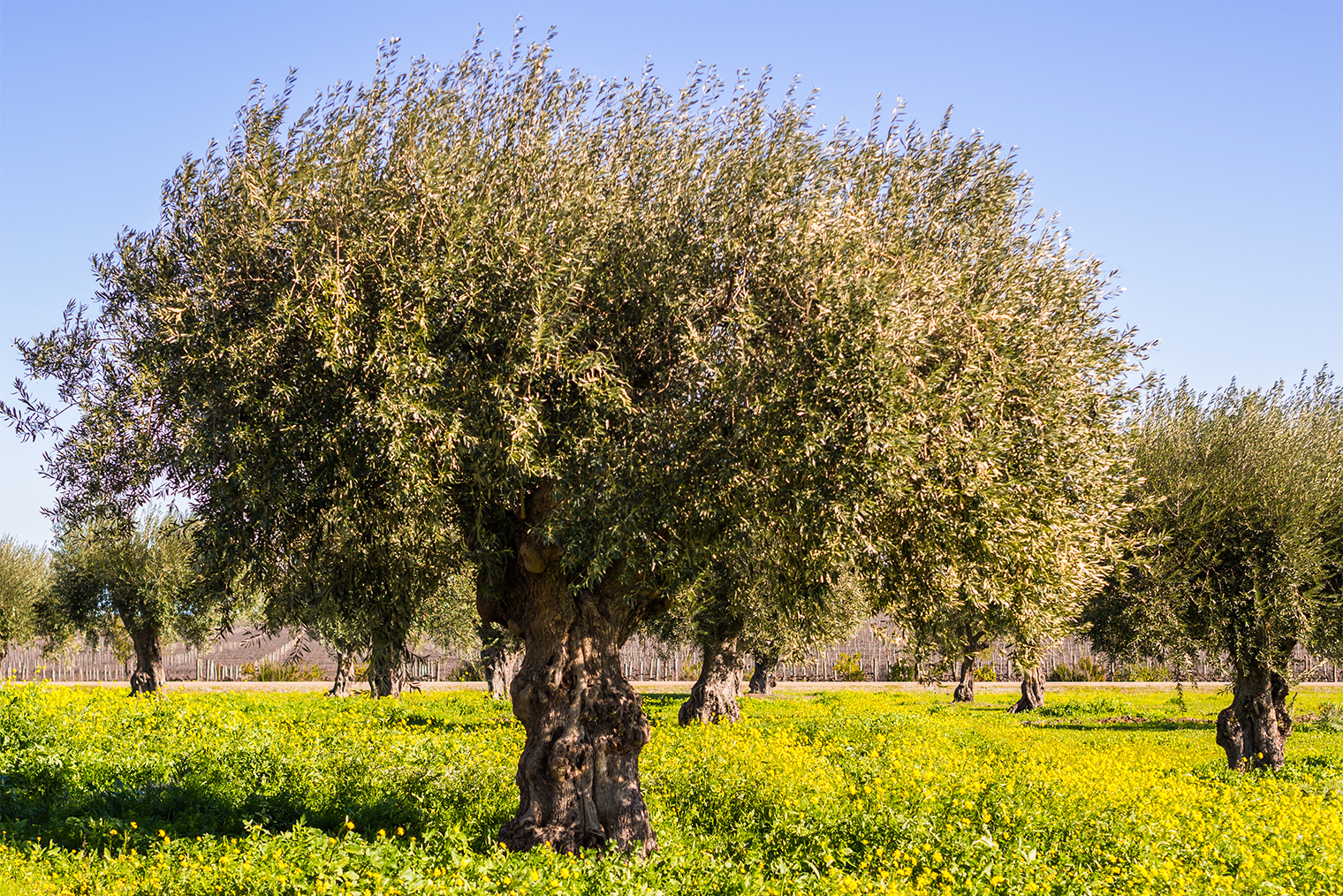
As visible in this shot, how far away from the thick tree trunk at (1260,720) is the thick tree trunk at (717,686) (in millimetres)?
13851

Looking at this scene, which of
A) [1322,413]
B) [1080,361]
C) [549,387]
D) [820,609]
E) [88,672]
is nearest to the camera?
[549,387]

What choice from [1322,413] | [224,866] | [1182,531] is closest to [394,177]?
[224,866]

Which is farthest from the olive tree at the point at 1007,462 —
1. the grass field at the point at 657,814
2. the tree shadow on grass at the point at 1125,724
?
the tree shadow on grass at the point at 1125,724

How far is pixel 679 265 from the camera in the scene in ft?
39.1

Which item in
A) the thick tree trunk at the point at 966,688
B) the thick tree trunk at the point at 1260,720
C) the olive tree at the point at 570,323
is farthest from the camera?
the thick tree trunk at the point at 966,688

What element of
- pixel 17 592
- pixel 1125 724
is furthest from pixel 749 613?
pixel 17 592

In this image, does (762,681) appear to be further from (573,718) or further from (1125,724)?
(573,718)

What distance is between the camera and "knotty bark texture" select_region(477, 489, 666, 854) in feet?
44.5

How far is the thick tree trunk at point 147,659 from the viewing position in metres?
44.0

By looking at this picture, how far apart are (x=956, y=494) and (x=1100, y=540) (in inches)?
177

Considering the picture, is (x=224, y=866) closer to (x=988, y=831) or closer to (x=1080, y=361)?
(x=988, y=831)

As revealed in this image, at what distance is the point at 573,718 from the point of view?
45.1 ft

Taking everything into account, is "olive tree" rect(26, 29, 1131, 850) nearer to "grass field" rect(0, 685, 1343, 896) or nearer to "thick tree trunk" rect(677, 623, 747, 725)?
"grass field" rect(0, 685, 1343, 896)

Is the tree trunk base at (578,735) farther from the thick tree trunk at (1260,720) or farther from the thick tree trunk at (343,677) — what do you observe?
the thick tree trunk at (343,677)
